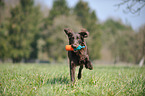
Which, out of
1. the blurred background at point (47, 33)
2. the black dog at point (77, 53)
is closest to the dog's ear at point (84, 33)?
the black dog at point (77, 53)

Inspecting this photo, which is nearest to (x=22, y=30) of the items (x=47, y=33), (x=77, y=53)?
(x=47, y=33)

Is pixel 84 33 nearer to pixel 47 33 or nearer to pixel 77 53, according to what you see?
pixel 77 53

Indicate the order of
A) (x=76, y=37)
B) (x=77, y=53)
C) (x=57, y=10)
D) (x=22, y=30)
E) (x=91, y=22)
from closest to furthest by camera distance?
(x=76, y=37)
(x=77, y=53)
(x=22, y=30)
(x=57, y=10)
(x=91, y=22)

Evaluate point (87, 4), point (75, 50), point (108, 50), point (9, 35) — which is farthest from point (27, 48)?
point (75, 50)

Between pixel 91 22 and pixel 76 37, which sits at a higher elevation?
pixel 91 22

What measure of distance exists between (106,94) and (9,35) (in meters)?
30.8

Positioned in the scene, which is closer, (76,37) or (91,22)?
(76,37)

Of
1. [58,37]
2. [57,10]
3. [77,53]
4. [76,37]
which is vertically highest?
[57,10]

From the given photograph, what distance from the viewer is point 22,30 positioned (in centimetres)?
3159

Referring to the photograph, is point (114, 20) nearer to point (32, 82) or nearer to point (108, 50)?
point (108, 50)

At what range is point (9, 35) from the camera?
98.4ft

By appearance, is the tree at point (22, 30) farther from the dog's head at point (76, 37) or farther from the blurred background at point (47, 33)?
the dog's head at point (76, 37)

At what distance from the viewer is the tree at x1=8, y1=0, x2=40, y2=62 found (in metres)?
29.8

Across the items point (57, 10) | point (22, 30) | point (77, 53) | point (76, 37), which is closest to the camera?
point (76, 37)
